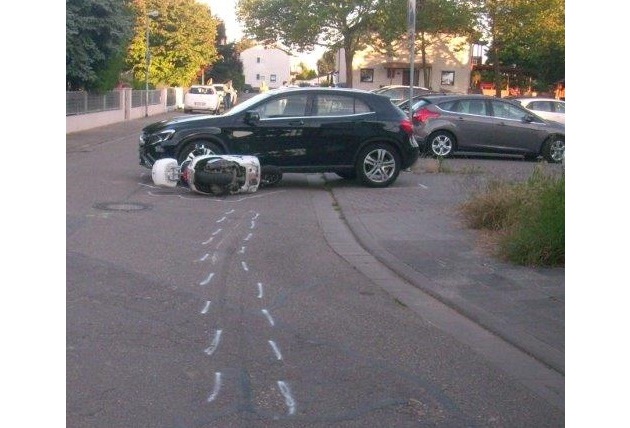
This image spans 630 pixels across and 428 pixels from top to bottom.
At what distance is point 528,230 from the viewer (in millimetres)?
9516

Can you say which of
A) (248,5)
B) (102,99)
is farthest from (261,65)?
(102,99)

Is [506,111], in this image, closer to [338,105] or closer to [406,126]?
[406,126]

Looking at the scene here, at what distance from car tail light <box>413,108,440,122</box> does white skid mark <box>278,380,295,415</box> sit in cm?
1603

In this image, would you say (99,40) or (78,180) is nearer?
(78,180)

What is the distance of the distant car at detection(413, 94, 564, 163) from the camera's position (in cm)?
2127

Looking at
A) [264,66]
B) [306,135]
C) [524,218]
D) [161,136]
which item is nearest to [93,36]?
[161,136]

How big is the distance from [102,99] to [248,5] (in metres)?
20.2

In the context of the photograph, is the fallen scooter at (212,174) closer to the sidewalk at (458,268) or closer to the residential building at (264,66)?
the sidewalk at (458,268)

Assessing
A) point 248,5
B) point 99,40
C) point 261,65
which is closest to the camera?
point 99,40

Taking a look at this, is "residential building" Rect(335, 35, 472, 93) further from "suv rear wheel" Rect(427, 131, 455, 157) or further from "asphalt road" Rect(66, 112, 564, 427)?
"asphalt road" Rect(66, 112, 564, 427)

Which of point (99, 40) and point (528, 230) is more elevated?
point (99, 40)

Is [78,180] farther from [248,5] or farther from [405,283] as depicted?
[248,5]

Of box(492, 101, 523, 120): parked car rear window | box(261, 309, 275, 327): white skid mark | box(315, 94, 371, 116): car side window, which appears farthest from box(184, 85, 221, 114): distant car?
box(261, 309, 275, 327): white skid mark

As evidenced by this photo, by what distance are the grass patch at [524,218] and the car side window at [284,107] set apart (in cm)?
411
